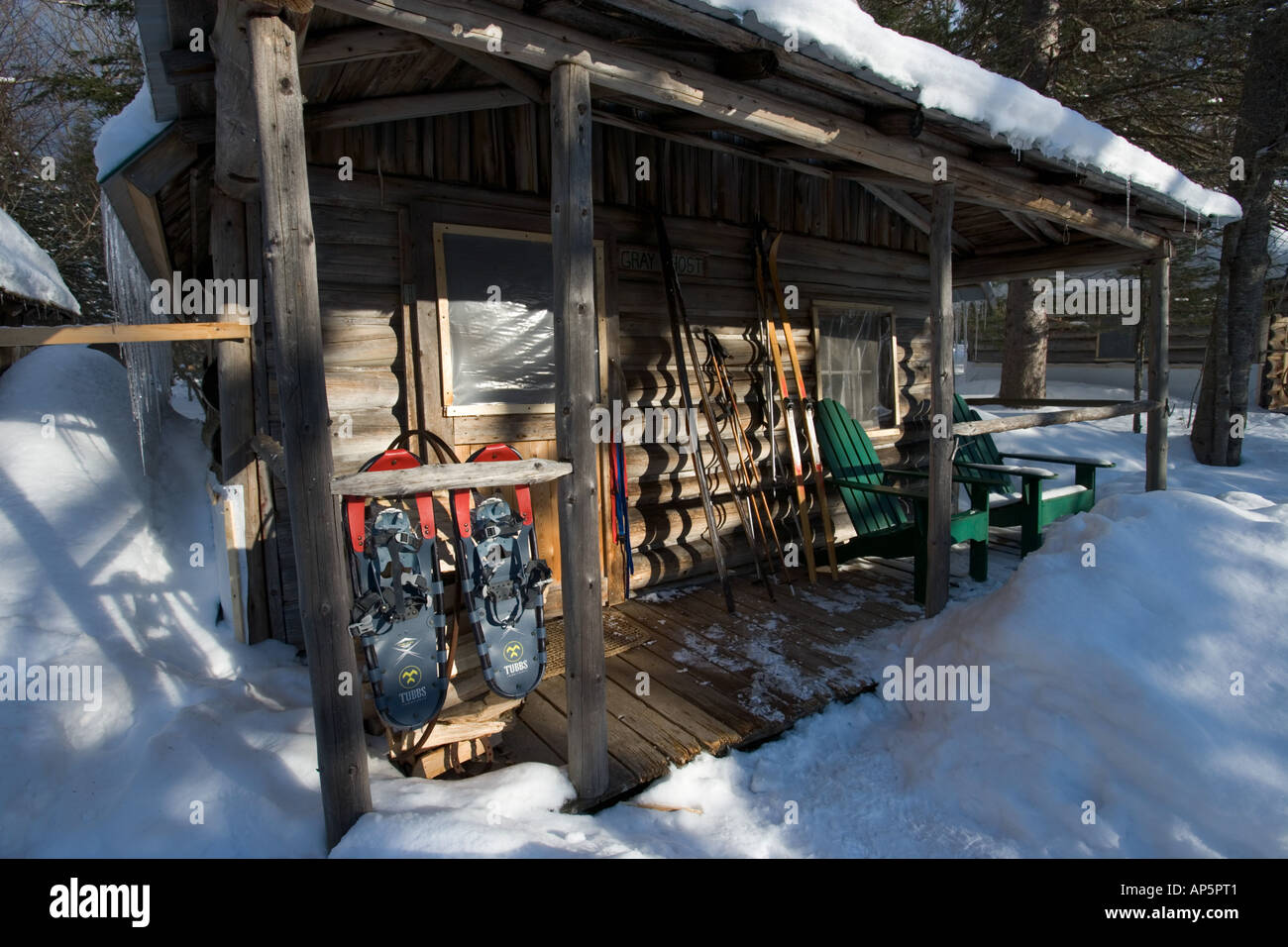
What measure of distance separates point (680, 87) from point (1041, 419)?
329 cm

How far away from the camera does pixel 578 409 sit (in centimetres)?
232

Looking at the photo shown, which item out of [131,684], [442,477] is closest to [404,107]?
[442,477]

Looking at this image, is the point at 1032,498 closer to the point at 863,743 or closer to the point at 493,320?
the point at 863,743

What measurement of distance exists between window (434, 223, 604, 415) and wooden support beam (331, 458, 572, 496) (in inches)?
54.4

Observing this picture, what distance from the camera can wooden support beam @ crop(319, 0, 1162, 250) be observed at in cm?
200

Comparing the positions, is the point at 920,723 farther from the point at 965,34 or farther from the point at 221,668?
the point at 965,34

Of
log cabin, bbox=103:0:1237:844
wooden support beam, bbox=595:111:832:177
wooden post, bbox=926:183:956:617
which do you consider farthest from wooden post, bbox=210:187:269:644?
wooden post, bbox=926:183:956:617

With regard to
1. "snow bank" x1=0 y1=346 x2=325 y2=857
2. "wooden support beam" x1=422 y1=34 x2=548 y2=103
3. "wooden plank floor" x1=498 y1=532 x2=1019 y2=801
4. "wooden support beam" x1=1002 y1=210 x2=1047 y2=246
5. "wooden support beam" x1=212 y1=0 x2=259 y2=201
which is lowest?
"wooden plank floor" x1=498 y1=532 x2=1019 y2=801

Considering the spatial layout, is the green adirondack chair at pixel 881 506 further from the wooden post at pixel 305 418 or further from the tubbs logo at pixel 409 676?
the wooden post at pixel 305 418

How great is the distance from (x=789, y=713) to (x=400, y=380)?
2.41 meters

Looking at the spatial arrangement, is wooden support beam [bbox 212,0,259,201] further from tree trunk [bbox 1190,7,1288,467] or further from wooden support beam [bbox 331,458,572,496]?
tree trunk [bbox 1190,7,1288,467]

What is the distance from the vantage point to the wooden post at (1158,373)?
17.4 feet

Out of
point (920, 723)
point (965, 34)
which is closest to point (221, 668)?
point (920, 723)
